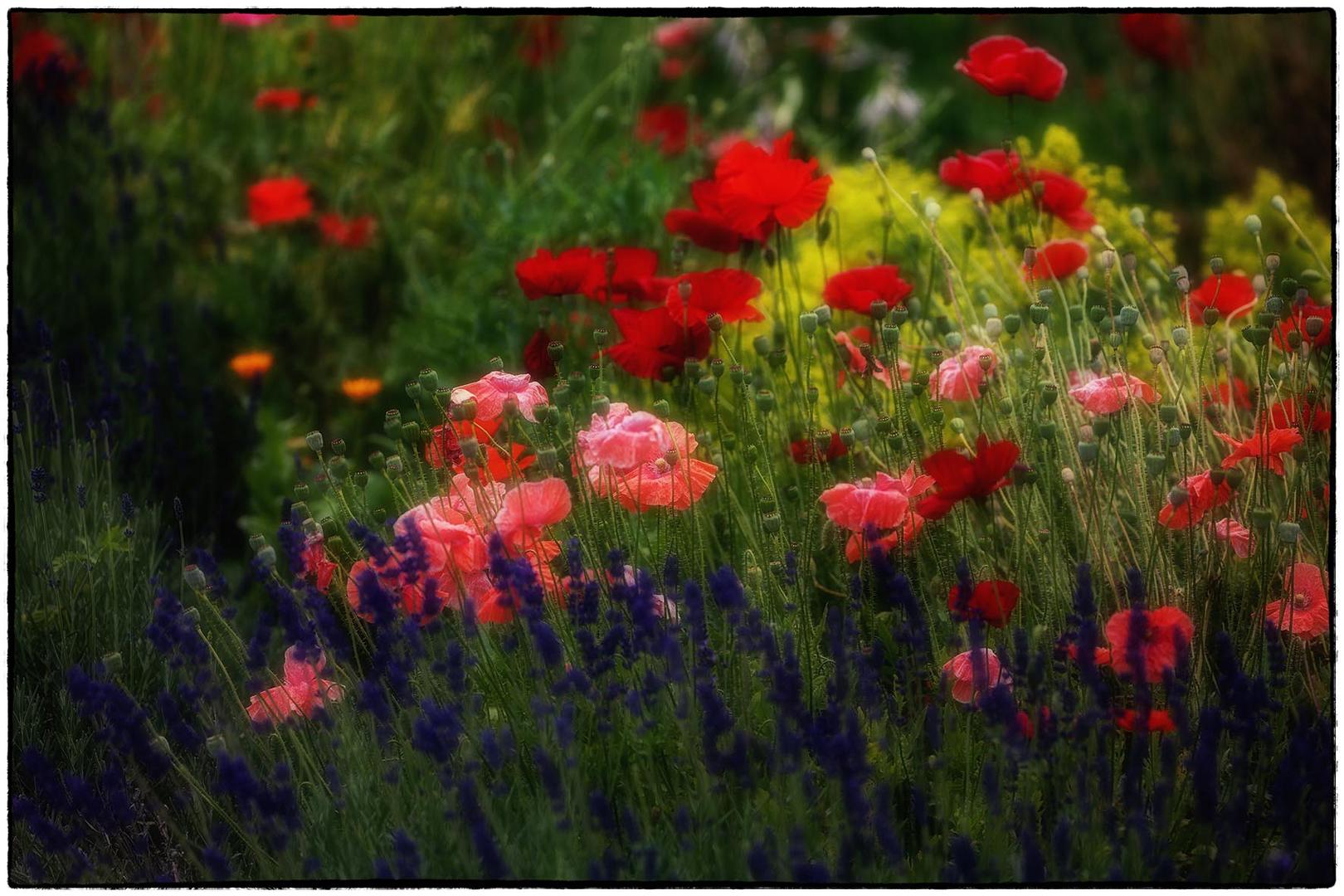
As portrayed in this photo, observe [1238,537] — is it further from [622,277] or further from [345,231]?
[345,231]

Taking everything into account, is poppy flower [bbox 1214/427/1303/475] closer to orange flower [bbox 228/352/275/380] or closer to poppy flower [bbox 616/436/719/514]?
poppy flower [bbox 616/436/719/514]

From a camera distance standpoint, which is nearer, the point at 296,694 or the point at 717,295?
the point at 296,694

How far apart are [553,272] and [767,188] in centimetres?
42

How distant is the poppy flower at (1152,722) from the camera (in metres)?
1.89

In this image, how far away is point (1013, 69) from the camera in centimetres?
280

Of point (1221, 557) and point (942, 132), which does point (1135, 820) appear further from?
point (942, 132)

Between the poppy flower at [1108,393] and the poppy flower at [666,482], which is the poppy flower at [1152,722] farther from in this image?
the poppy flower at [666,482]

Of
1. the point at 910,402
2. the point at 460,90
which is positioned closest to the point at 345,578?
the point at 910,402

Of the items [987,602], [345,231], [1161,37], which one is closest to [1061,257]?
[987,602]

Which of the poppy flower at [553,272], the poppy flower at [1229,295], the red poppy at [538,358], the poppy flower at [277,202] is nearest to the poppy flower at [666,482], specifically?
the red poppy at [538,358]

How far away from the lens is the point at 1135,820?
184 centimetres

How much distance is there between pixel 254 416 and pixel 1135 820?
2339mm

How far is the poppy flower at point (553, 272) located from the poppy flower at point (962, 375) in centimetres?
66

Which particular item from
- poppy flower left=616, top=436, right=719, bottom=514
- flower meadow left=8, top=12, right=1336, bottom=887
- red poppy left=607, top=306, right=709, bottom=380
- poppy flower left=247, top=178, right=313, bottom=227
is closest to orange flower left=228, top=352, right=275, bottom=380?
flower meadow left=8, top=12, right=1336, bottom=887
